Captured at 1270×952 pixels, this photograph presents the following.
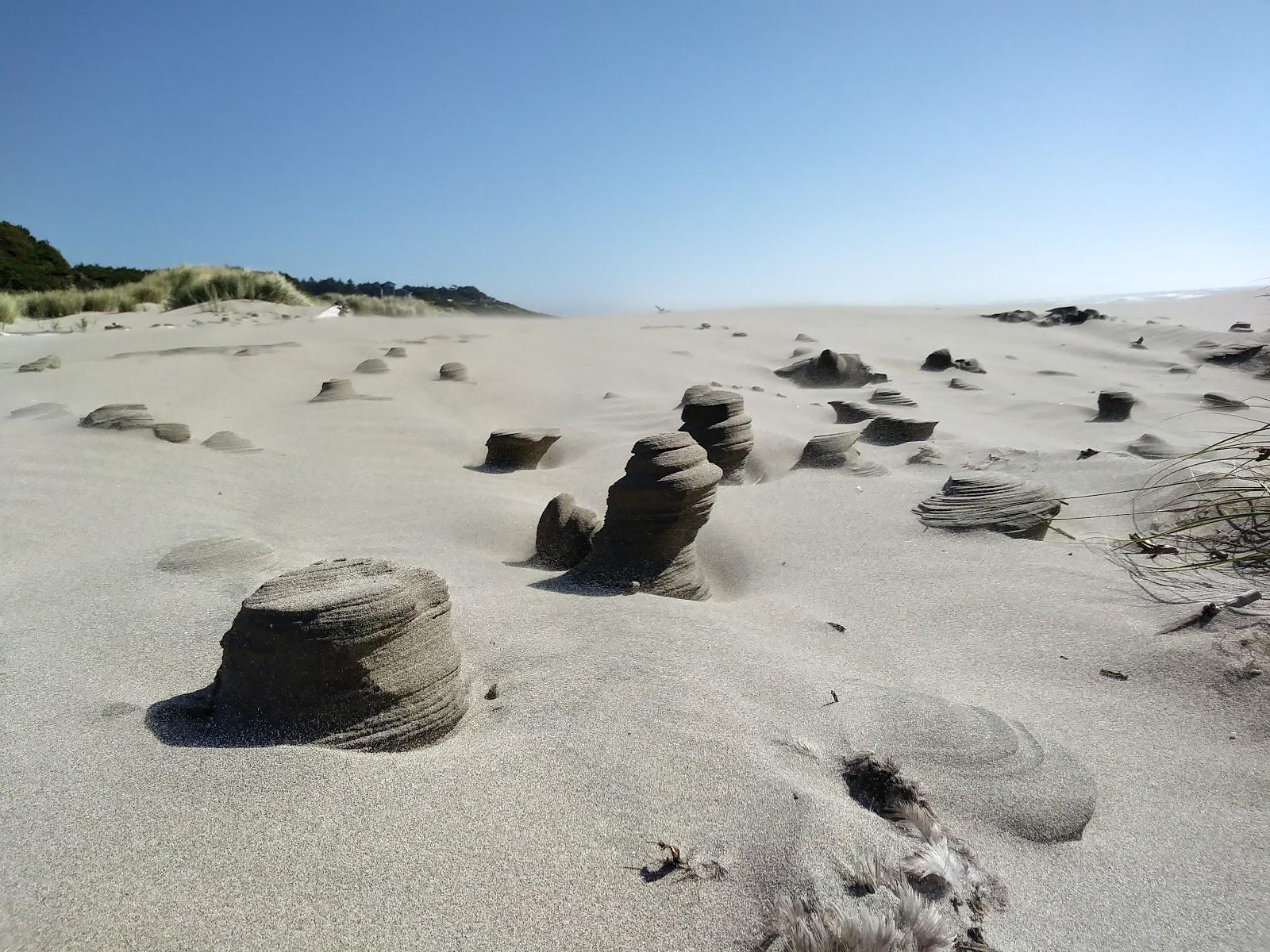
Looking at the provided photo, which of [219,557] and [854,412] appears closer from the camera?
[219,557]

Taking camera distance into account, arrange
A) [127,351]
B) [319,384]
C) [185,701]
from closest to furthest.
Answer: [185,701] → [319,384] → [127,351]

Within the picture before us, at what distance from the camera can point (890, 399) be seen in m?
8.24

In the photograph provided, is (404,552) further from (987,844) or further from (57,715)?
(987,844)

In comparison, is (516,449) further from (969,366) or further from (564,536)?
→ (969,366)

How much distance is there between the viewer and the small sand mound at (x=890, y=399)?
820cm

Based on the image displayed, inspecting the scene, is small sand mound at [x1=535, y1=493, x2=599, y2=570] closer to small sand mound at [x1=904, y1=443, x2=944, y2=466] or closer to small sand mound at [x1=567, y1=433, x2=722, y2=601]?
small sand mound at [x1=567, y1=433, x2=722, y2=601]

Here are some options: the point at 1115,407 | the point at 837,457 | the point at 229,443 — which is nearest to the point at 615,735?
the point at 837,457

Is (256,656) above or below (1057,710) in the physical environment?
above

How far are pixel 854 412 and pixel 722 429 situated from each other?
282 cm

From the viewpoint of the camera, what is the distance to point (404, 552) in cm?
396

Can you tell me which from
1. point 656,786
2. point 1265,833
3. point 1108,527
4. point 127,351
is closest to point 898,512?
point 1108,527

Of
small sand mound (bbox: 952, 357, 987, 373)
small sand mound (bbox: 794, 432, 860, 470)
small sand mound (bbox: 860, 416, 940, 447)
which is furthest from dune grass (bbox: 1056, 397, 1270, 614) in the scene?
small sand mound (bbox: 952, 357, 987, 373)

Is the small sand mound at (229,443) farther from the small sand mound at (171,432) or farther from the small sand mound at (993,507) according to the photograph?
the small sand mound at (993,507)

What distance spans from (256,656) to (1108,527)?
13.8 feet
